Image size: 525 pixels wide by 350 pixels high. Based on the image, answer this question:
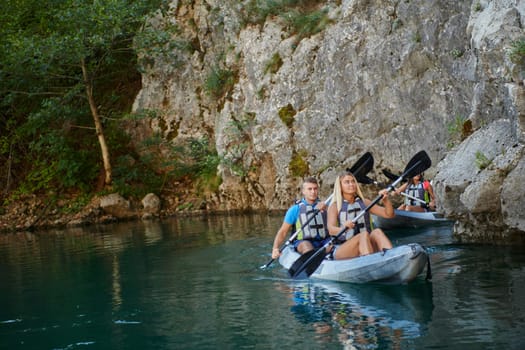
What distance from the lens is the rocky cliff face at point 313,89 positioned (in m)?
15.2

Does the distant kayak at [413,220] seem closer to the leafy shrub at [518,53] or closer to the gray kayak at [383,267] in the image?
the leafy shrub at [518,53]

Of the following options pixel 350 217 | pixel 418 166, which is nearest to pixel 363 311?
pixel 350 217

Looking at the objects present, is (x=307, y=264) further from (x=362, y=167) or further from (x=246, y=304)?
(x=362, y=167)

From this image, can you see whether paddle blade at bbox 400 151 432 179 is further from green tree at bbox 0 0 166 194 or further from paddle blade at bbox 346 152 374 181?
green tree at bbox 0 0 166 194

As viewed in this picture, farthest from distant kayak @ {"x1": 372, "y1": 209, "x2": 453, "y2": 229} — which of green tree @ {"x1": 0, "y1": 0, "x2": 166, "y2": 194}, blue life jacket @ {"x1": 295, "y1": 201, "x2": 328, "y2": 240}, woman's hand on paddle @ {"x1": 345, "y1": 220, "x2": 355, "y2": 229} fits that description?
green tree @ {"x1": 0, "y1": 0, "x2": 166, "y2": 194}

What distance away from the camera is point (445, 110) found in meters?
15.2

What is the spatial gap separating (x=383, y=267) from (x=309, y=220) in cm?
157

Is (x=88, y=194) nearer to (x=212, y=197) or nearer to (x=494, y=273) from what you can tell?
(x=212, y=197)

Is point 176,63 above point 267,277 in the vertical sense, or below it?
above

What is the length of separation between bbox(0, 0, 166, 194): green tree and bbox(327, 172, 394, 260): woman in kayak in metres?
12.3

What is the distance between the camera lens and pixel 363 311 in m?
6.07

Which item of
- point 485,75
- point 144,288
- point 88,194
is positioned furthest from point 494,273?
point 88,194

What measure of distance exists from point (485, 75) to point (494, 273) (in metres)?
3.44

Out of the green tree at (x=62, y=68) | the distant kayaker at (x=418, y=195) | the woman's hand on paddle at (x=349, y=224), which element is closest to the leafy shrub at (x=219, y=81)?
the green tree at (x=62, y=68)
